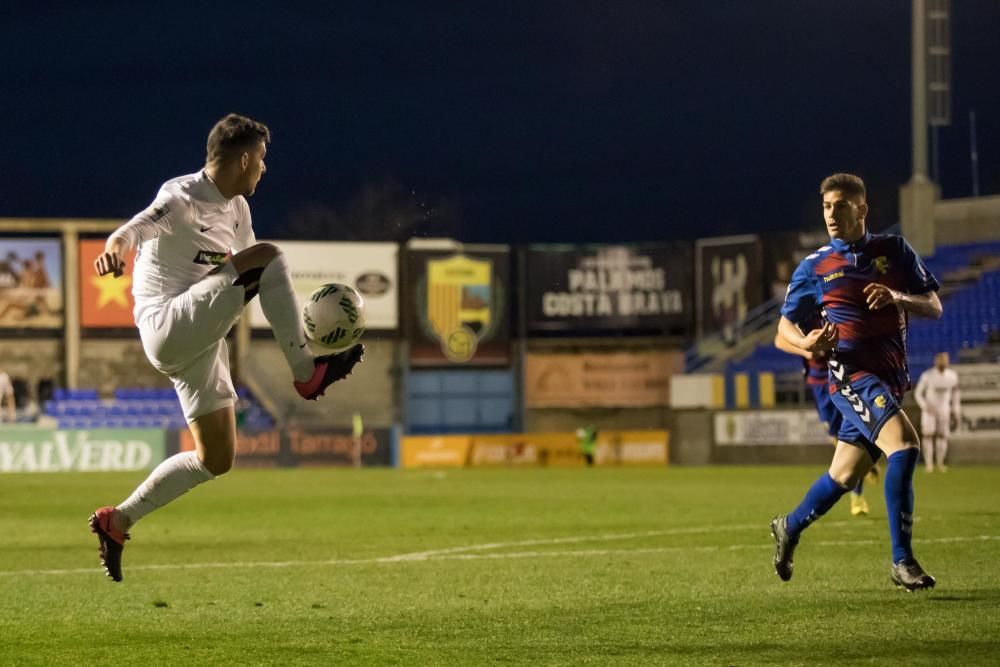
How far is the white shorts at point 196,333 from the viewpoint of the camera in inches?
305

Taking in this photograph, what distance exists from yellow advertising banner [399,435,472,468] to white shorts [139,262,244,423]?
3294 centimetres

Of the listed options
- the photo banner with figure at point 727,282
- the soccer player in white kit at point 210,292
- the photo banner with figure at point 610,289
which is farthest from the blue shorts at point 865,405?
the photo banner with figure at point 610,289

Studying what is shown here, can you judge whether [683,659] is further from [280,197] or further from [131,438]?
[280,197]

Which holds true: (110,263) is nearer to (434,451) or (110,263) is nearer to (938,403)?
(938,403)

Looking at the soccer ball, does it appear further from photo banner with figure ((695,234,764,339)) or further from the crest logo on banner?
the crest logo on banner

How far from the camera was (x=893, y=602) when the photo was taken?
26.8ft

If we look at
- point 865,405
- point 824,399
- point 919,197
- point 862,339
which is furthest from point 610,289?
point 865,405

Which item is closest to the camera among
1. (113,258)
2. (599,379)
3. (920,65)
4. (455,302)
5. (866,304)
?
(113,258)

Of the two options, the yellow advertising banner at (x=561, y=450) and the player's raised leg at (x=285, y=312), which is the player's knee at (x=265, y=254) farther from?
the yellow advertising banner at (x=561, y=450)

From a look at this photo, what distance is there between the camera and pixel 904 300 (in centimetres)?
858

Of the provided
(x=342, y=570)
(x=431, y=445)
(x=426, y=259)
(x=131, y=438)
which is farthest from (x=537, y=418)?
(x=342, y=570)

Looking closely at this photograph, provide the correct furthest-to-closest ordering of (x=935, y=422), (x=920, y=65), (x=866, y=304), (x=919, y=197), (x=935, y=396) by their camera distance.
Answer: (x=919, y=197)
(x=920, y=65)
(x=935, y=422)
(x=935, y=396)
(x=866, y=304)

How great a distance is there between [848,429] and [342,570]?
409 centimetres

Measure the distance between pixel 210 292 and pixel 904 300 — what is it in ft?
12.9
